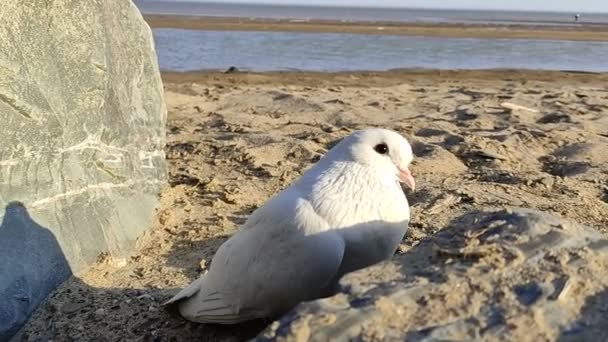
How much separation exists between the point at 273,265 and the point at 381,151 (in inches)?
24.3

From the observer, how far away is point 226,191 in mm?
5250

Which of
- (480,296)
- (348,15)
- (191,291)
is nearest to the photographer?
(480,296)

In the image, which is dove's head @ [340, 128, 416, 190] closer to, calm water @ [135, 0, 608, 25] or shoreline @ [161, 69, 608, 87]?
shoreline @ [161, 69, 608, 87]

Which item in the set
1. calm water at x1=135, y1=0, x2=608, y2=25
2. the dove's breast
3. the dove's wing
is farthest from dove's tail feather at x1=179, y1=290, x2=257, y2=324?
calm water at x1=135, y1=0, x2=608, y2=25

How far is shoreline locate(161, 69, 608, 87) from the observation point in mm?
12922

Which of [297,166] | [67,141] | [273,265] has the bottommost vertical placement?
[297,166]

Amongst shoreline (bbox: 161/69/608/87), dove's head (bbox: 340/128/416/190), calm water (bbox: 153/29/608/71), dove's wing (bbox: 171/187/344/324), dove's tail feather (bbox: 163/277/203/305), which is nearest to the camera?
dove's wing (bbox: 171/187/344/324)

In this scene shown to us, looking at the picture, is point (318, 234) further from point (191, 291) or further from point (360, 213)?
point (191, 291)

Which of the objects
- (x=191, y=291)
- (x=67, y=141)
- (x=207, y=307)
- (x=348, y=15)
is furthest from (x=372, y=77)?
(x=348, y=15)

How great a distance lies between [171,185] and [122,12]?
4.20 feet

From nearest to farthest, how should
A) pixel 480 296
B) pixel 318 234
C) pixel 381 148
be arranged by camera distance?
pixel 480 296 → pixel 318 234 → pixel 381 148

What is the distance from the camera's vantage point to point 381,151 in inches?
117

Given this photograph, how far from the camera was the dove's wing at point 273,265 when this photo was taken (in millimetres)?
2621

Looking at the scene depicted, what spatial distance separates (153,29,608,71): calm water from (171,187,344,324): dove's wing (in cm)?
1236
